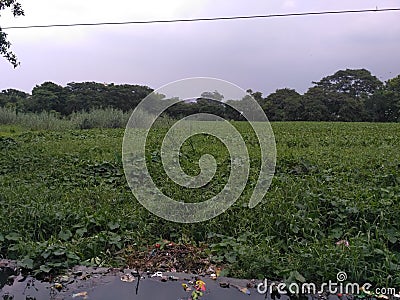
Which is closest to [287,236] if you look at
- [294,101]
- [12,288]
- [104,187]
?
[12,288]

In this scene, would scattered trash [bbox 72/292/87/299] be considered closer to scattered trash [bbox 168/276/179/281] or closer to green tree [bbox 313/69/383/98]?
scattered trash [bbox 168/276/179/281]

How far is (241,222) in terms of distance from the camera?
A: 2.50m

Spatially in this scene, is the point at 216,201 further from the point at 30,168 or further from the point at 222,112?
the point at 30,168

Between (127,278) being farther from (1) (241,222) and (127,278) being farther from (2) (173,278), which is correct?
(1) (241,222)

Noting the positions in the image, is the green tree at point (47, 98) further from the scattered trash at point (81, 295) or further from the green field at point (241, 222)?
the scattered trash at point (81, 295)

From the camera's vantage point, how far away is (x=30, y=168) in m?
4.04

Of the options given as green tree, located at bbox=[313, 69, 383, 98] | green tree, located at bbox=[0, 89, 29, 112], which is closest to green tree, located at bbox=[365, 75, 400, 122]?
green tree, located at bbox=[313, 69, 383, 98]

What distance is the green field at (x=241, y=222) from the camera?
1.80 m

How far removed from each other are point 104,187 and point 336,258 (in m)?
2.11

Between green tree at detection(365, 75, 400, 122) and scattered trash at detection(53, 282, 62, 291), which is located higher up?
green tree at detection(365, 75, 400, 122)

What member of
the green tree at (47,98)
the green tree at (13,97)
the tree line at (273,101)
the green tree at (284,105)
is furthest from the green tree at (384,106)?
the green tree at (13,97)

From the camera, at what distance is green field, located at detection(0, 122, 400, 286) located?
1802 mm

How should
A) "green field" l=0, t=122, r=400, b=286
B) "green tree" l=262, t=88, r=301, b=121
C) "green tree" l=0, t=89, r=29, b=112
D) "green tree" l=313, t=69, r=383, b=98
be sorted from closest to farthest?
"green field" l=0, t=122, r=400, b=286, "green tree" l=0, t=89, r=29, b=112, "green tree" l=262, t=88, r=301, b=121, "green tree" l=313, t=69, r=383, b=98

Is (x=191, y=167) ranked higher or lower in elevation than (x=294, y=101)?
lower
